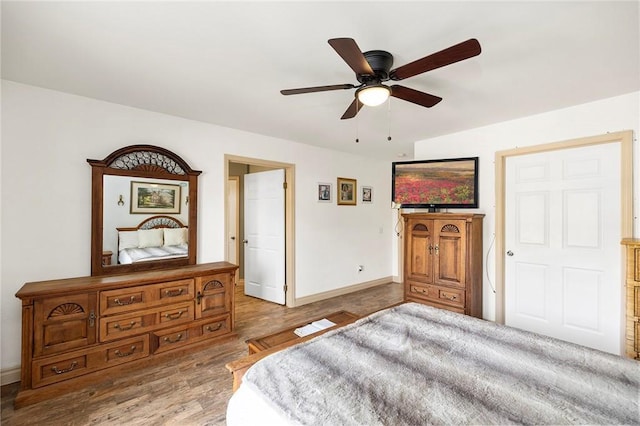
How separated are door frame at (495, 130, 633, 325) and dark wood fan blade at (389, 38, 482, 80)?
217cm

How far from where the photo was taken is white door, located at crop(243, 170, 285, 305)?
4.20 meters

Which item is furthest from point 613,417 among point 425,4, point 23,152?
point 23,152

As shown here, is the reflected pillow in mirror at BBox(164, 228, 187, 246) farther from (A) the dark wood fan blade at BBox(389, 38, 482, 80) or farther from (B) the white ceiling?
(A) the dark wood fan blade at BBox(389, 38, 482, 80)

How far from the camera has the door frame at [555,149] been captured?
2.47 m

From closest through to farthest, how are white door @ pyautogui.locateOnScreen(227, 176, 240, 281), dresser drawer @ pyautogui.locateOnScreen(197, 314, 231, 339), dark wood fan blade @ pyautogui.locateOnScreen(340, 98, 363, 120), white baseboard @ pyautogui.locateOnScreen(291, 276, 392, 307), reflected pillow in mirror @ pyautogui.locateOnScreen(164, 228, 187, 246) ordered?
dark wood fan blade @ pyautogui.locateOnScreen(340, 98, 363, 120) → dresser drawer @ pyautogui.locateOnScreen(197, 314, 231, 339) → reflected pillow in mirror @ pyautogui.locateOnScreen(164, 228, 187, 246) → white baseboard @ pyautogui.locateOnScreen(291, 276, 392, 307) → white door @ pyautogui.locateOnScreen(227, 176, 240, 281)

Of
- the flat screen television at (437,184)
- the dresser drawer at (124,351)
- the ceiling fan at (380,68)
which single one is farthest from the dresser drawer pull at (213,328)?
the flat screen television at (437,184)

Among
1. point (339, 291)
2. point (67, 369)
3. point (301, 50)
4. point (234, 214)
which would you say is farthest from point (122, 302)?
point (339, 291)

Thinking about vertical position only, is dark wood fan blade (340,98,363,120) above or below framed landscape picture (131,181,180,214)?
above

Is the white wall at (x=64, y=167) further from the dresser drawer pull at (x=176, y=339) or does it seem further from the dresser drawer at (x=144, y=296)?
the dresser drawer pull at (x=176, y=339)

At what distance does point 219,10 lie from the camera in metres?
1.48

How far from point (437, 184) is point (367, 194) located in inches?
71.0

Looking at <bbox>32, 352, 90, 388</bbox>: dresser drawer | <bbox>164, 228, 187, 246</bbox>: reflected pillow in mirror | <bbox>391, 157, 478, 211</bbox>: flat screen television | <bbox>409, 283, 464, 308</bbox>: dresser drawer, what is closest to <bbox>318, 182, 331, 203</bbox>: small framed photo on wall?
<bbox>391, 157, 478, 211</bbox>: flat screen television

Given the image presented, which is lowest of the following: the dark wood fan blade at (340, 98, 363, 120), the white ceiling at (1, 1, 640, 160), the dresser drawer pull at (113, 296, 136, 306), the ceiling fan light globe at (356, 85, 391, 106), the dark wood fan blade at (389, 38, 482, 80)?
the dresser drawer pull at (113, 296, 136, 306)

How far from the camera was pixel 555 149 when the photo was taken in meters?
2.91
